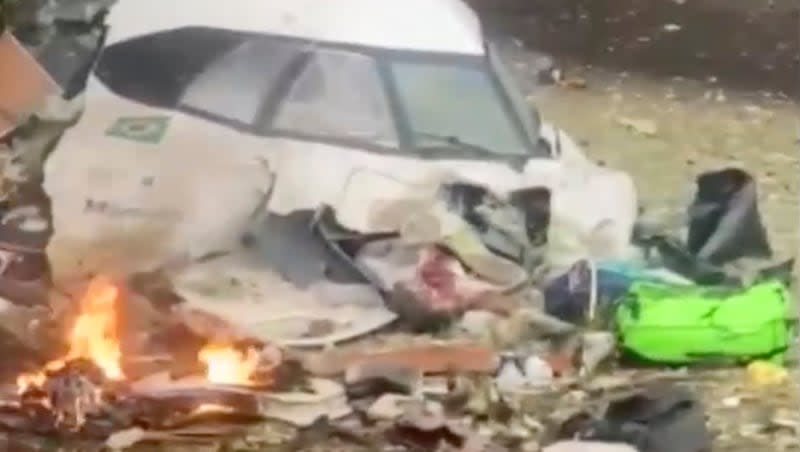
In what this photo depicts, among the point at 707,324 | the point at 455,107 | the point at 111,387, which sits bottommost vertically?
the point at 111,387

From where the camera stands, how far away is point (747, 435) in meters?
1.19

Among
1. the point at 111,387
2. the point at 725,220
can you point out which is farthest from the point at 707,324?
the point at 111,387

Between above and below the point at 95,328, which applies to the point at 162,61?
above

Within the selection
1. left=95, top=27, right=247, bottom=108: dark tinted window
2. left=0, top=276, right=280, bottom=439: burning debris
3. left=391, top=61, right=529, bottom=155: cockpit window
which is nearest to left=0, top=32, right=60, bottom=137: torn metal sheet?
left=95, top=27, right=247, bottom=108: dark tinted window

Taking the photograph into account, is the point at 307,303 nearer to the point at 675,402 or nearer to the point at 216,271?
the point at 216,271

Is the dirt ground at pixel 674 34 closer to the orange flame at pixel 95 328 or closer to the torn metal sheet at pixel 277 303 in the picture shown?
the torn metal sheet at pixel 277 303

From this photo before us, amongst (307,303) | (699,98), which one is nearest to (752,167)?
(699,98)

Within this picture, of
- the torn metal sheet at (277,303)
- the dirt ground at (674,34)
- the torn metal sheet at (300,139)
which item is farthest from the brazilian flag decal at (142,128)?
the dirt ground at (674,34)

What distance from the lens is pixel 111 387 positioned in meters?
1.22

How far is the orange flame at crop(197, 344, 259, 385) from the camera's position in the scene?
1217 millimetres

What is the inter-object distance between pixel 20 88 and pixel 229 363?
29 cm

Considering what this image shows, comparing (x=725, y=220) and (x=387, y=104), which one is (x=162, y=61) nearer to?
(x=387, y=104)

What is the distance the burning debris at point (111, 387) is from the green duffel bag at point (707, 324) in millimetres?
286

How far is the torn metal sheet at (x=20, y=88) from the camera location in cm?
127
